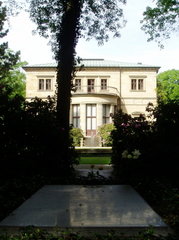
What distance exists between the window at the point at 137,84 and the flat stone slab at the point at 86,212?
28742mm

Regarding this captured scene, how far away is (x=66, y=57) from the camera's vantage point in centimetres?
794

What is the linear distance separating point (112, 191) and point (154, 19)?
13.9m

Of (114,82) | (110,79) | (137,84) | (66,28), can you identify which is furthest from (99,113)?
(66,28)

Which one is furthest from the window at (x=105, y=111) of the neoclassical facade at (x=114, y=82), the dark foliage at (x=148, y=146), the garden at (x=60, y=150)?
the dark foliage at (x=148, y=146)

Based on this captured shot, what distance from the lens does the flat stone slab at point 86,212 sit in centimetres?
287

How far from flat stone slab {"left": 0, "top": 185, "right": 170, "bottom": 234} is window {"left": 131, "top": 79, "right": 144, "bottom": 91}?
28.7 metres

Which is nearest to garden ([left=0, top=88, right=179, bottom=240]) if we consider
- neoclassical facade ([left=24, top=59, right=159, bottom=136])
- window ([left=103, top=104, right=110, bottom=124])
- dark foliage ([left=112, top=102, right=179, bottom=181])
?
dark foliage ([left=112, top=102, right=179, bottom=181])

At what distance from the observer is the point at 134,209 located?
11.5 ft

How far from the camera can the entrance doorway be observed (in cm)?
2906

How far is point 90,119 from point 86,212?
1027 inches

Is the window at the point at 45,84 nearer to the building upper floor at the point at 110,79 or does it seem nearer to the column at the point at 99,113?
the building upper floor at the point at 110,79

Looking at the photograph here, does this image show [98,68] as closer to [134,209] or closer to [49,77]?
[49,77]

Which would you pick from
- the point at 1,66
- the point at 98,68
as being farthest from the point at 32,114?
the point at 98,68

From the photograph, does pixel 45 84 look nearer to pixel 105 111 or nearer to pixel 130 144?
pixel 105 111
